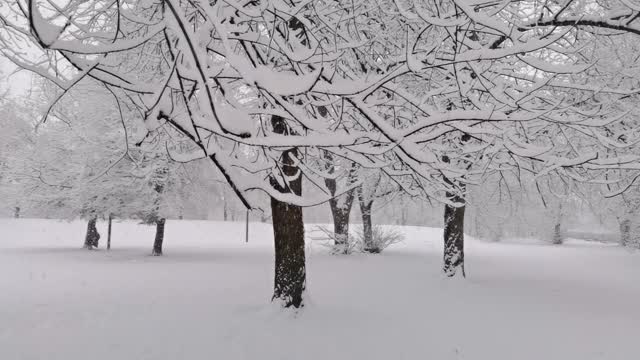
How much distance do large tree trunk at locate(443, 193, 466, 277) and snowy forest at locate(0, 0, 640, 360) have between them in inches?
2.2

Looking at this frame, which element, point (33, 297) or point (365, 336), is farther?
point (33, 297)

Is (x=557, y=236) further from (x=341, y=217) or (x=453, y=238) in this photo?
(x=453, y=238)

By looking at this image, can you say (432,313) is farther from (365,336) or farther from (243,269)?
(243,269)

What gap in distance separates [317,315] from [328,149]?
4315 mm

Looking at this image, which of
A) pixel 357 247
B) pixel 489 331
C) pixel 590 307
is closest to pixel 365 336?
pixel 489 331

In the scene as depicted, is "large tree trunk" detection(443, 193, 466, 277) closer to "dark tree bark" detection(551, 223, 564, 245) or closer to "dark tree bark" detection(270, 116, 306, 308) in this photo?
"dark tree bark" detection(270, 116, 306, 308)

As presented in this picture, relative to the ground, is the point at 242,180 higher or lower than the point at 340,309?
higher

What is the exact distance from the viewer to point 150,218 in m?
18.3

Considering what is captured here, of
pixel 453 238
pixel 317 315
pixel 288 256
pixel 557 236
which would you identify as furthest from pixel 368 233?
pixel 557 236

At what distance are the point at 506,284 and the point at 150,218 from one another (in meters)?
12.8

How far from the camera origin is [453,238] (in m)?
11.5

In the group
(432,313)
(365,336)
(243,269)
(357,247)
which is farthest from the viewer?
(357,247)

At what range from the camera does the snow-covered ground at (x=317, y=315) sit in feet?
19.2

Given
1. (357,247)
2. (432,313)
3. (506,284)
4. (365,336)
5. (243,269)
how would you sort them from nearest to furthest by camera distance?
(365,336)
(432,313)
(506,284)
(243,269)
(357,247)
